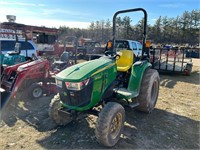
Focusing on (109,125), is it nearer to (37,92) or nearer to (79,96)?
(79,96)

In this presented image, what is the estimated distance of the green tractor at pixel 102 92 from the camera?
9.55ft

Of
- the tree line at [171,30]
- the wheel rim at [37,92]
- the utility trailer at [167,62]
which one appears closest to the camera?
the wheel rim at [37,92]

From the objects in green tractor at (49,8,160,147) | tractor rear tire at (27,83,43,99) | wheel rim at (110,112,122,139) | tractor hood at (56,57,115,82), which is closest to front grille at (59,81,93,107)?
green tractor at (49,8,160,147)

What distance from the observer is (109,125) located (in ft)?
9.41

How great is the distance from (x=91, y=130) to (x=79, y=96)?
901mm

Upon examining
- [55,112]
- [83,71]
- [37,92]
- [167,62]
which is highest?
[83,71]

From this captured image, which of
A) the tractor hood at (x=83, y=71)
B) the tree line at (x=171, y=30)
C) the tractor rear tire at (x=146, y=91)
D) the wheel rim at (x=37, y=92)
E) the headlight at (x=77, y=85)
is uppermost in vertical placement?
the tree line at (x=171, y=30)

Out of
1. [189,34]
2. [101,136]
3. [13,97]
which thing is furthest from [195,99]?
[189,34]

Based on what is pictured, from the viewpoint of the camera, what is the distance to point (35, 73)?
5465mm

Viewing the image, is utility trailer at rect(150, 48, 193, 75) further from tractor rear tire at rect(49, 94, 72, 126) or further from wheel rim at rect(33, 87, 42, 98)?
tractor rear tire at rect(49, 94, 72, 126)

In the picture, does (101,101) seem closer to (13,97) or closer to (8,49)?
(13,97)

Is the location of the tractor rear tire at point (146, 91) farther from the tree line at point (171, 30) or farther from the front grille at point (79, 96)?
the tree line at point (171, 30)

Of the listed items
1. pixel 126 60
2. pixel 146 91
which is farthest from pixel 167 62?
pixel 146 91

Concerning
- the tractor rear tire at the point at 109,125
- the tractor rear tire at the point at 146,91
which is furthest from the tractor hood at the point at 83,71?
the tractor rear tire at the point at 146,91
